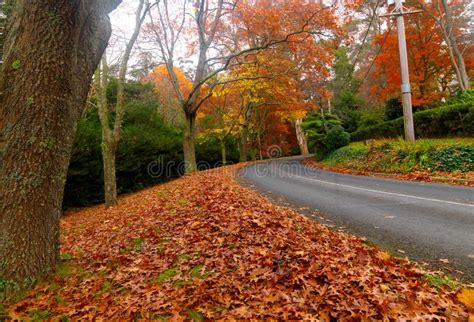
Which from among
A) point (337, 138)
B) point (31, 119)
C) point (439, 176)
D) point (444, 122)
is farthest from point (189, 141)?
point (444, 122)

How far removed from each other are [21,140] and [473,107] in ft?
51.2

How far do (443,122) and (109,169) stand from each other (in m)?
15.6

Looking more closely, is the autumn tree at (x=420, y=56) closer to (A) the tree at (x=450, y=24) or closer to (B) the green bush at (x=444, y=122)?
(A) the tree at (x=450, y=24)

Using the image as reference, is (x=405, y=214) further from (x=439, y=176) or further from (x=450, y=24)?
(x=450, y=24)

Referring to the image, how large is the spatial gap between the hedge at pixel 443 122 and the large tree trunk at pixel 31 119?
49.4ft

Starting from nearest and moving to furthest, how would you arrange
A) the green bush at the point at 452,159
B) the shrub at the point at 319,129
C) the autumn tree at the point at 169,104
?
the green bush at the point at 452,159 → the shrub at the point at 319,129 → the autumn tree at the point at 169,104

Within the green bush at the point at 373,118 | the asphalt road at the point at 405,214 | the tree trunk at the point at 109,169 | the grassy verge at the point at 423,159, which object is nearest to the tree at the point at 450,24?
the grassy verge at the point at 423,159

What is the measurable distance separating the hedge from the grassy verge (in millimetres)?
757

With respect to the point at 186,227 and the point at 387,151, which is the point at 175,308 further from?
the point at 387,151

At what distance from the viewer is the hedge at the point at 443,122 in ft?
41.0

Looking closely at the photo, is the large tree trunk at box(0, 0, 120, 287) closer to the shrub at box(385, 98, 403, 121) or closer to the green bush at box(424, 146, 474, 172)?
the green bush at box(424, 146, 474, 172)

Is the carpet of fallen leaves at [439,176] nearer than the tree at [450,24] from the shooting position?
Yes

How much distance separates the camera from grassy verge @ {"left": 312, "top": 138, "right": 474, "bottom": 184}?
34.8ft

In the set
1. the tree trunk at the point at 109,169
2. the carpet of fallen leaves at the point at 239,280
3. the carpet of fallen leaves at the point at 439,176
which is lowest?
the carpet of fallen leaves at the point at 439,176
